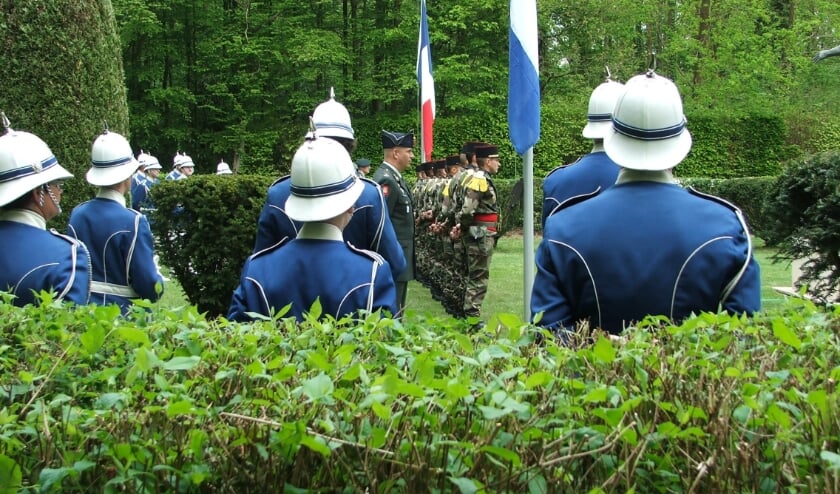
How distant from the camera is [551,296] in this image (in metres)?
3.51

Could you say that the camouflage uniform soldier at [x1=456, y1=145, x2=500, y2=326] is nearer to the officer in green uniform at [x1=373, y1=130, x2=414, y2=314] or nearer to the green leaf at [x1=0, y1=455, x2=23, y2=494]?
the officer in green uniform at [x1=373, y1=130, x2=414, y2=314]

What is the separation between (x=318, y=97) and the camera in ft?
115

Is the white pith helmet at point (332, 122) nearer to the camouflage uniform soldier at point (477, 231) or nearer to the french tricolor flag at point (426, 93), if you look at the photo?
the camouflage uniform soldier at point (477, 231)

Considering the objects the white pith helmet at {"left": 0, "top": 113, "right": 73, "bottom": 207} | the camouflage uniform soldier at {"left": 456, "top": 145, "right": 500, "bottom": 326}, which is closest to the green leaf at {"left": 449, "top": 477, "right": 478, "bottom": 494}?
the white pith helmet at {"left": 0, "top": 113, "right": 73, "bottom": 207}

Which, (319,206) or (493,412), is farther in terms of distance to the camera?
(319,206)

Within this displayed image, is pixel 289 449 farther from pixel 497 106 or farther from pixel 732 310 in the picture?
pixel 497 106

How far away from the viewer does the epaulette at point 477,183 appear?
11141 millimetres

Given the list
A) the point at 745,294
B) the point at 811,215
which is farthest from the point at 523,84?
the point at 745,294

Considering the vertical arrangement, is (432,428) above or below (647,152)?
below

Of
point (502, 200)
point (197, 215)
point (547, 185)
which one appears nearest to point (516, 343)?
point (547, 185)

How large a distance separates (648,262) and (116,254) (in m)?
3.99

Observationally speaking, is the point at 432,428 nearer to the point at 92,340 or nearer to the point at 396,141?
the point at 92,340

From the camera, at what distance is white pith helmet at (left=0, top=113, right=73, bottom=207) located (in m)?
4.85

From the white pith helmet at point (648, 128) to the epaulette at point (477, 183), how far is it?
7477 millimetres
